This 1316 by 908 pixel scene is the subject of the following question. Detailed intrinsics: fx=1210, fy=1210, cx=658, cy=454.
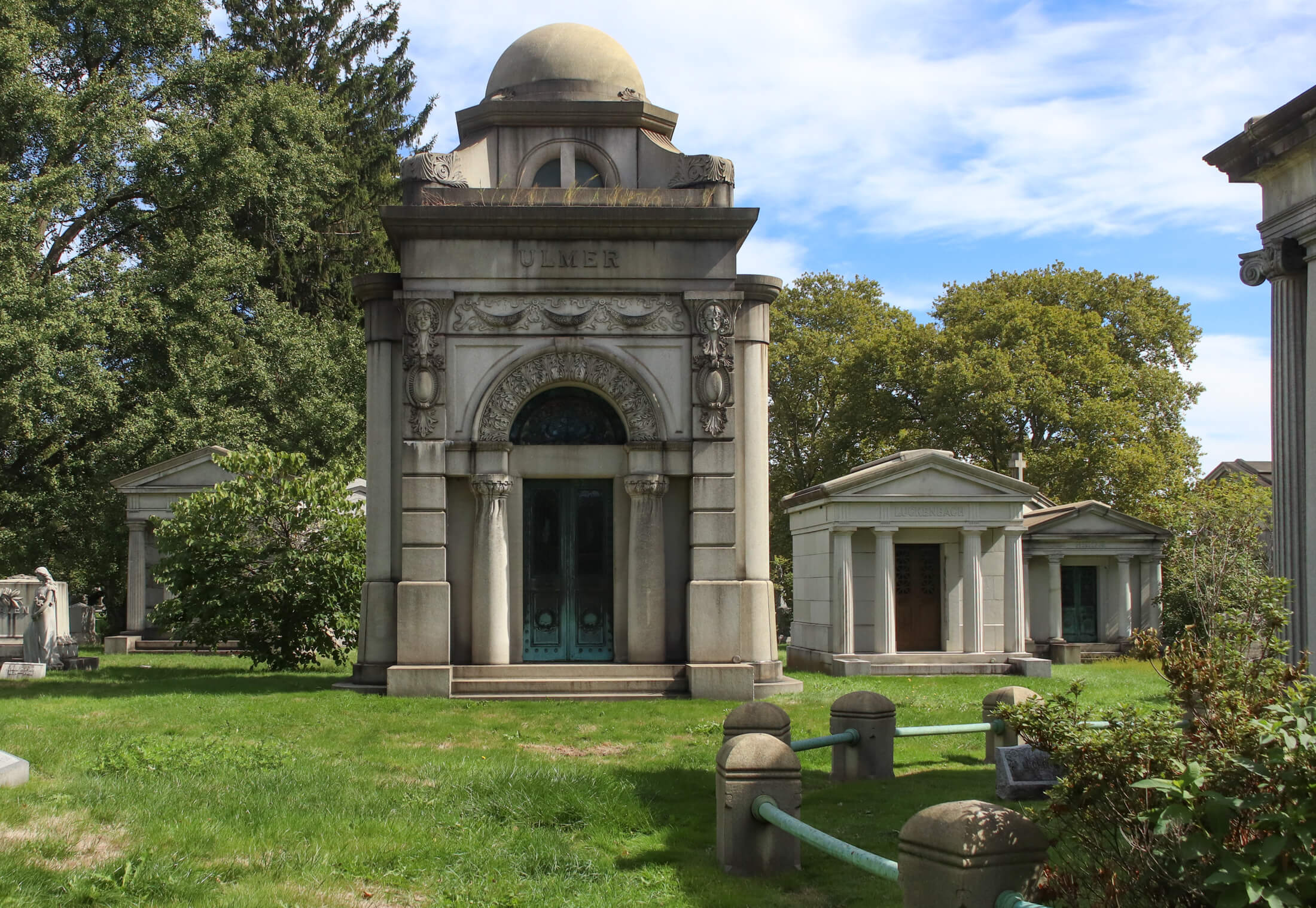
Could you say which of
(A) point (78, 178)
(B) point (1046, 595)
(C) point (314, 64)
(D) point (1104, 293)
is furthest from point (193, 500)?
(D) point (1104, 293)

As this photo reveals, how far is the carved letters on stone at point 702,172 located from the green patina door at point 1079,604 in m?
17.1

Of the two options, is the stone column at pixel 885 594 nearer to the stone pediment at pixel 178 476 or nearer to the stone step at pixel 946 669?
the stone step at pixel 946 669

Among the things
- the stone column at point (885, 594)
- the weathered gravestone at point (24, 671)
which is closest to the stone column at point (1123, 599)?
the stone column at point (885, 594)

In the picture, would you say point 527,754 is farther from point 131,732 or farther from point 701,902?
point 701,902

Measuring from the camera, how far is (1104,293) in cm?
3919

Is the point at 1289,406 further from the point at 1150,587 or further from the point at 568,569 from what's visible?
the point at 1150,587

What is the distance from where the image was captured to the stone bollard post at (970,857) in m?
4.90

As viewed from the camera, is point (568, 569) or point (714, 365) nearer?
point (714, 365)

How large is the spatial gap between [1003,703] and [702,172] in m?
8.66

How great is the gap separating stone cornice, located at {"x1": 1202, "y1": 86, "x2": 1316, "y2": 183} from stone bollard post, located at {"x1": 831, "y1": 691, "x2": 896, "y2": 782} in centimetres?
524

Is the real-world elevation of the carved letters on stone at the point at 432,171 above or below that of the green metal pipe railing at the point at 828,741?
above

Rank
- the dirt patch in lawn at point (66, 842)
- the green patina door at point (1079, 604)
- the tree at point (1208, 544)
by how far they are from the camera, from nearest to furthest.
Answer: the dirt patch in lawn at point (66, 842), the tree at point (1208, 544), the green patina door at point (1079, 604)

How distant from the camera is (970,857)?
490 cm

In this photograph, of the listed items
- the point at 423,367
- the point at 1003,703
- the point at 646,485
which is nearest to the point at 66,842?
the point at 1003,703
